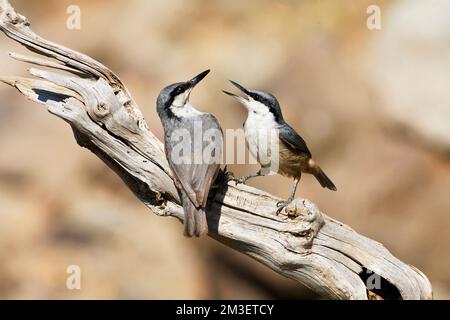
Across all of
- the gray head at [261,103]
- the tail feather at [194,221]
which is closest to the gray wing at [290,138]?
the gray head at [261,103]

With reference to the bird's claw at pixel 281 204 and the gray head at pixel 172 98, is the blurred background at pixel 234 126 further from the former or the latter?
the bird's claw at pixel 281 204

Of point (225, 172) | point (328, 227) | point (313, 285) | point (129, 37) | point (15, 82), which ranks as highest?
point (129, 37)

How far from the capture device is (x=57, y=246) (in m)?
10.2

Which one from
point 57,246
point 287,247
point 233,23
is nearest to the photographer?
point 287,247

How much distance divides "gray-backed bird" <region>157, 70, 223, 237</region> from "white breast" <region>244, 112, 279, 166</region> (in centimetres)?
64

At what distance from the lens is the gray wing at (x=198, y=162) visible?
5.29 metres

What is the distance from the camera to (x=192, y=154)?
539 cm

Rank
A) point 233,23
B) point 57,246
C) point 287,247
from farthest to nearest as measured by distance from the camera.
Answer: point 233,23
point 57,246
point 287,247

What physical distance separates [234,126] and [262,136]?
4127 mm

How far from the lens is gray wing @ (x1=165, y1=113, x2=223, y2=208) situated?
17.3 feet

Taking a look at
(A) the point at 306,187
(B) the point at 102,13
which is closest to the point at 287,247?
(A) the point at 306,187

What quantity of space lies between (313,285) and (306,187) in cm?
483

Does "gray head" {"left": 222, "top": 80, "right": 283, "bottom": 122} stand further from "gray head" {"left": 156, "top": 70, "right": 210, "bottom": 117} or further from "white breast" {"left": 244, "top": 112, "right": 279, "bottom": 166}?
"gray head" {"left": 156, "top": 70, "right": 210, "bottom": 117}

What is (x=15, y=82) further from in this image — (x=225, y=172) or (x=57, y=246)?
(x=57, y=246)
